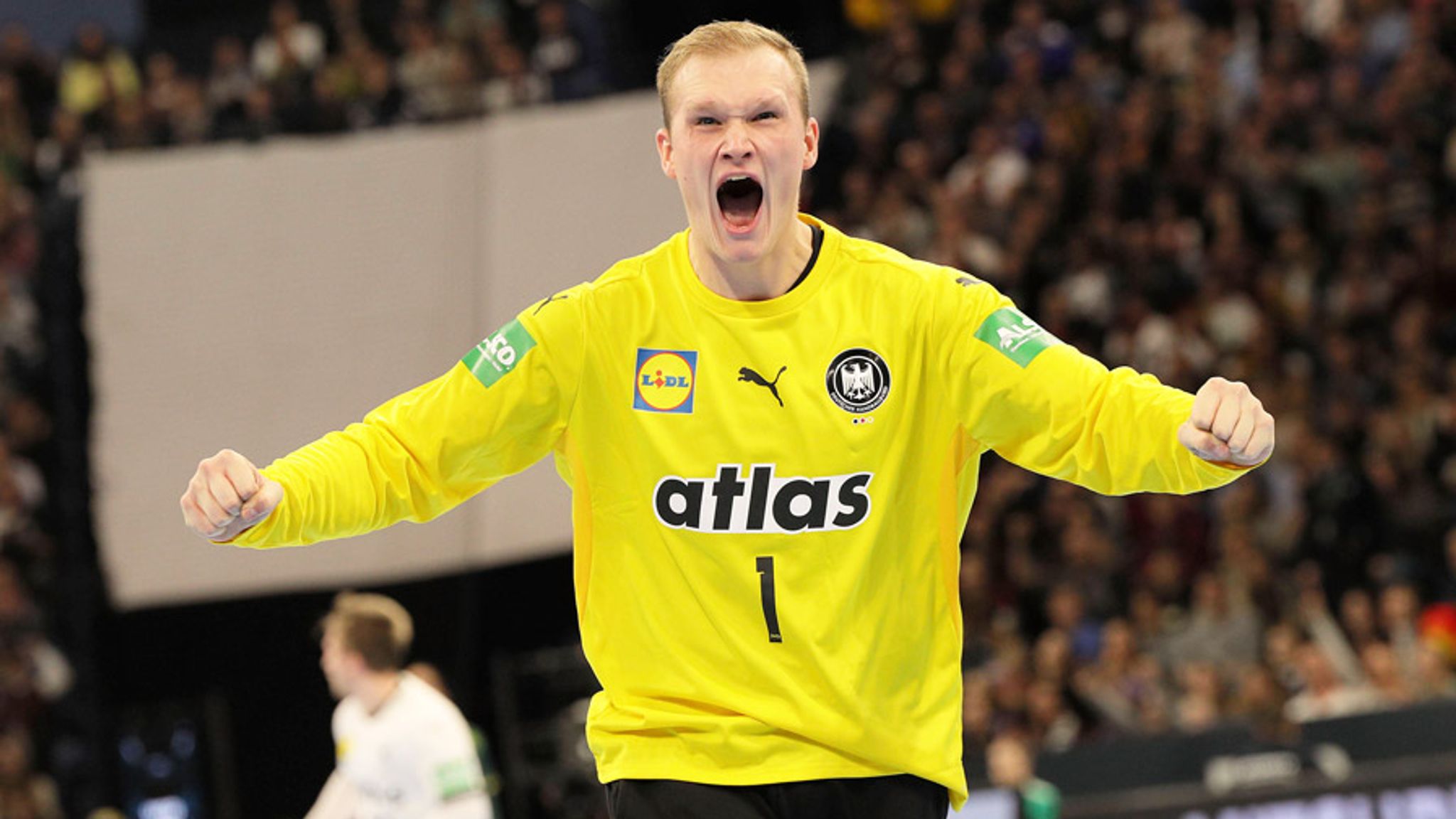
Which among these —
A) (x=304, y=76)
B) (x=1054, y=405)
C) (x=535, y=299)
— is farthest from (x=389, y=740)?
(x=304, y=76)

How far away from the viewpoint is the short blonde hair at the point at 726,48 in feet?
13.7

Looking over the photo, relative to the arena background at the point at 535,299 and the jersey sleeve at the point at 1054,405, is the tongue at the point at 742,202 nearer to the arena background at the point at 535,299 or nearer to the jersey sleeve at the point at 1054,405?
the jersey sleeve at the point at 1054,405

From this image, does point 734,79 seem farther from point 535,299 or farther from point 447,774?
point 535,299

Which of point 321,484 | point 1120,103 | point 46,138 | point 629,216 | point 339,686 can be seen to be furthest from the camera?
point 46,138

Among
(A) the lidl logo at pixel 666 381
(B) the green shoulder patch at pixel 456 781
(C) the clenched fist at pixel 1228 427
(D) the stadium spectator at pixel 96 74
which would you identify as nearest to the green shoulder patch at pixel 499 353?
(A) the lidl logo at pixel 666 381

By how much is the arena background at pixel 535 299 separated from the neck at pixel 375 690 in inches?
195

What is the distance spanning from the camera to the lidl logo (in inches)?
163

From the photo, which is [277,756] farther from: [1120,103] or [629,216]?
[1120,103]

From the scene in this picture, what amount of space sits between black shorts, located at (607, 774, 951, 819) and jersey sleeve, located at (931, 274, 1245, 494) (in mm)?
745

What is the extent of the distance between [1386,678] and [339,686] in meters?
7.28

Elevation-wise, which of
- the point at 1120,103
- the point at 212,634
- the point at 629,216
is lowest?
the point at 212,634

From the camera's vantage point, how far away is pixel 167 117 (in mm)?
17438

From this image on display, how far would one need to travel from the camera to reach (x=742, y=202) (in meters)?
4.24

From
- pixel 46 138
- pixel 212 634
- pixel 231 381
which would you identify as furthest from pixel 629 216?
pixel 46 138
